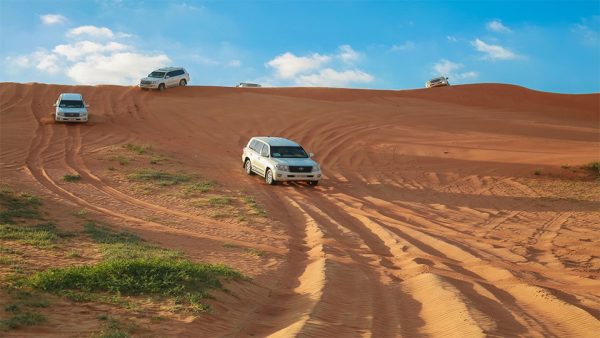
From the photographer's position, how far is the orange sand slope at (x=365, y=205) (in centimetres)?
784

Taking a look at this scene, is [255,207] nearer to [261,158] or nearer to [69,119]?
[261,158]

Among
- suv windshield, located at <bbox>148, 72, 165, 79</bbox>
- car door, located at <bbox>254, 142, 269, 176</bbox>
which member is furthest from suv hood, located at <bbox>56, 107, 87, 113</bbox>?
car door, located at <bbox>254, 142, 269, 176</bbox>

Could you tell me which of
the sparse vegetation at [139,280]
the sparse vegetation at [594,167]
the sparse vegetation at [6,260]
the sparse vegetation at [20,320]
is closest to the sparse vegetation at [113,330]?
the sparse vegetation at [20,320]

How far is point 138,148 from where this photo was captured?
87.0 feet

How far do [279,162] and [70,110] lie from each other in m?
16.5

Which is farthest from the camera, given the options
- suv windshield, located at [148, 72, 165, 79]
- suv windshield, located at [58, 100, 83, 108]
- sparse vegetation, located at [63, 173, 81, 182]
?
suv windshield, located at [148, 72, 165, 79]

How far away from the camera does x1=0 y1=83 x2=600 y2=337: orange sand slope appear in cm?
784

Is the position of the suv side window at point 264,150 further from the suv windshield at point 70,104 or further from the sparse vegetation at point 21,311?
the suv windshield at point 70,104

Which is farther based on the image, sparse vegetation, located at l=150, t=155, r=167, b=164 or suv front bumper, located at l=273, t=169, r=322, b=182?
sparse vegetation, located at l=150, t=155, r=167, b=164

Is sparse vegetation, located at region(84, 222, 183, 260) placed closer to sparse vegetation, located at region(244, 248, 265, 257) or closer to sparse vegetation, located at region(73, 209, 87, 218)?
sparse vegetation, located at region(73, 209, 87, 218)

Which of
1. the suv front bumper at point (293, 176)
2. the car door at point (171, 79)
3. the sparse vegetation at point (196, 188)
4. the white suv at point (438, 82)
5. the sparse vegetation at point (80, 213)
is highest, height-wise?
the white suv at point (438, 82)

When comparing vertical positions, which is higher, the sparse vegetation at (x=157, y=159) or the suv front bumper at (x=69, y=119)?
the suv front bumper at (x=69, y=119)

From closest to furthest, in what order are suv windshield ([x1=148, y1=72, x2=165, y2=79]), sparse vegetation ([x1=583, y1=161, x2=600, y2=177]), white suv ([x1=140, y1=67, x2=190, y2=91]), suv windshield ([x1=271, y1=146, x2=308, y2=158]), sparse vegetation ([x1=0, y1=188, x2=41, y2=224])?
sparse vegetation ([x1=0, y1=188, x2=41, y2=224]), suv windshield ([x1=271, y1=146, x2=308, y2=158]), sparse vegetation ([x1=583, y1=161, x2=600, y2=177]), white suv ([x1=140, y1=67, x2=190, y2=91]), suv windshield ([x1=148, y1=72, x2=165, y2=79])

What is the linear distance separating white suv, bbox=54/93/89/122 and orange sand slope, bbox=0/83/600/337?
2.75 ft
